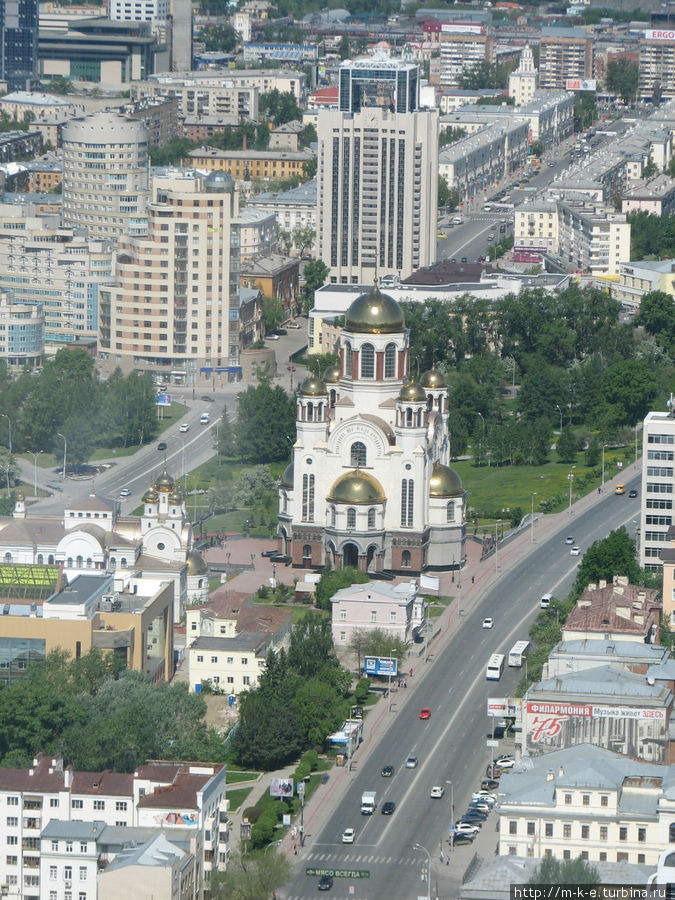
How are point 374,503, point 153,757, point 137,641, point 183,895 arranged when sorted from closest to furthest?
point 183,895, point 153,757, point 137,641, point 374,503

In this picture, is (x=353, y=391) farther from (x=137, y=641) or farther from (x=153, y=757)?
(x=153, y=757)

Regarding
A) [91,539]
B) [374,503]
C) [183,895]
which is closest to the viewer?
[183,895]

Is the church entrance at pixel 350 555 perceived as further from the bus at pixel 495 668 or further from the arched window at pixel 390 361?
the bus at pixel 495 668

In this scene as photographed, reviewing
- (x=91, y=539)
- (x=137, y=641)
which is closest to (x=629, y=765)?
(x=137, y=641)

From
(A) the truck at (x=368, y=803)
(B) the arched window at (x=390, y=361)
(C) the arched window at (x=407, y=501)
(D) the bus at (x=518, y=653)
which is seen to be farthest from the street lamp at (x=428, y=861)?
(B) the arched window at (x=390, y=361)

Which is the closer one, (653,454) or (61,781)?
(61,781)

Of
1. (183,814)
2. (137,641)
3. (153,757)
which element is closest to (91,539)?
(137,641)
